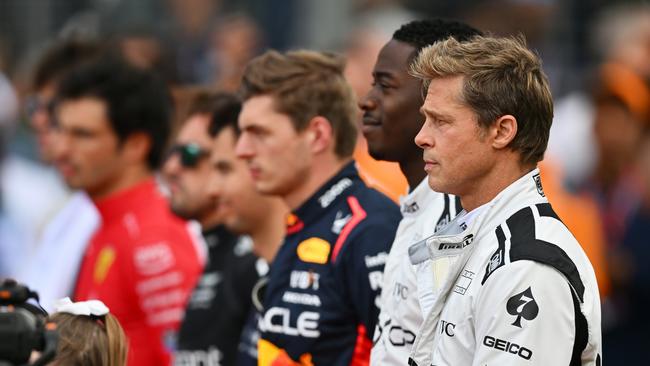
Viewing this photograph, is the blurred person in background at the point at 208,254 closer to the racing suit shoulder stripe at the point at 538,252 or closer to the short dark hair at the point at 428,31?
the short dark hair at the point at 428,31

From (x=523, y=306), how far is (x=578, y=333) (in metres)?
0.18

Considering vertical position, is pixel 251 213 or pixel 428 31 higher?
pixel 428 31

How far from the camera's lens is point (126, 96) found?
7.86 metres

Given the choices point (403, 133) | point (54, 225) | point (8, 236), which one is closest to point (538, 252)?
point (403, 133)

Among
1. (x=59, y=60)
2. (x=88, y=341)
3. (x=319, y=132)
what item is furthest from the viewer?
(x=59, y=60)

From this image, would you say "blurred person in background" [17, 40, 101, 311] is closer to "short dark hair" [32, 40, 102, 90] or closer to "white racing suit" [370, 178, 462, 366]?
"short dark hair" [32, 40, 102, 90]

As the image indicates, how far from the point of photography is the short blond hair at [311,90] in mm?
5426

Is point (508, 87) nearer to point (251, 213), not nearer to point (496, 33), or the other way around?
point (251, 213)

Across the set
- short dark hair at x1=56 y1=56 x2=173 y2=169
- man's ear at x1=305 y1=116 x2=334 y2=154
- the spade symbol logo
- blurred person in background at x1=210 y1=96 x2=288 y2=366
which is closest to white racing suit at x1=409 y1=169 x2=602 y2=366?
the spade symbol logo

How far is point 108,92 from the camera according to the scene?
7.84m

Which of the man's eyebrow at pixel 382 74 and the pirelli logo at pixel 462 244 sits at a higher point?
the man's eyebrow at pixel 382 74

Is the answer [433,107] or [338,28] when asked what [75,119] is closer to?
[433,107]

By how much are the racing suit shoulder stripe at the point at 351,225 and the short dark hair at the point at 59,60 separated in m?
4.30

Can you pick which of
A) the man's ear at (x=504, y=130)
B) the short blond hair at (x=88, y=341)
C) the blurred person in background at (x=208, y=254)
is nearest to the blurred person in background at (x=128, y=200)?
the blurred person in background at (x=208, y=254)
